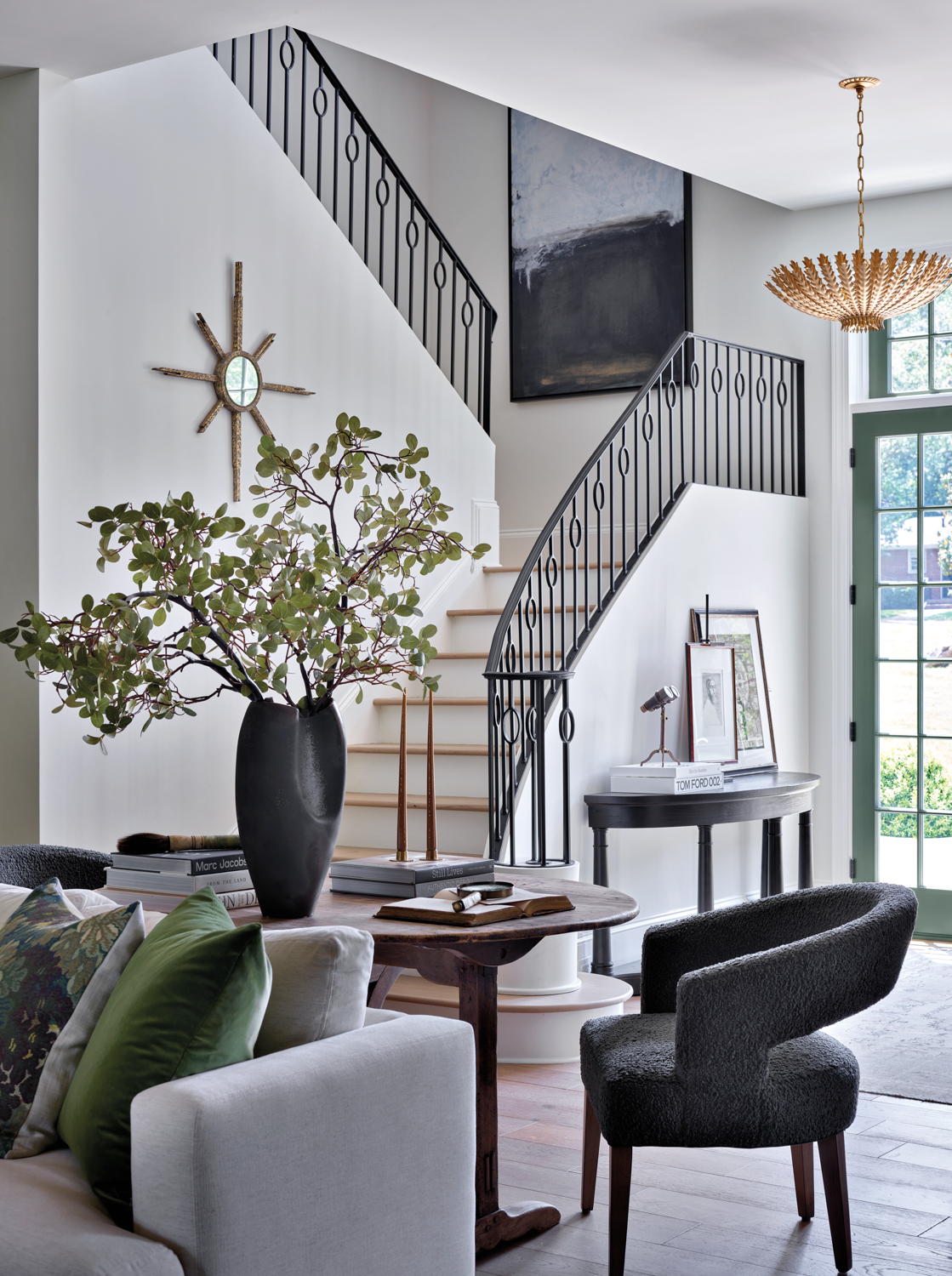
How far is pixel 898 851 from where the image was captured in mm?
6730

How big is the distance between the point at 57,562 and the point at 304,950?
2740 mm

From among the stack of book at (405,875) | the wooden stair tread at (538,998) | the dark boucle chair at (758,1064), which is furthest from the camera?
the wooden stair tread at (538,998)

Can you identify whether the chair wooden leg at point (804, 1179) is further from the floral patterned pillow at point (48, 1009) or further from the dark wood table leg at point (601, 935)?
the dark wood table leg at point (601, 935)

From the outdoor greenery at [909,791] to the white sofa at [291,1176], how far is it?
15.7 ft

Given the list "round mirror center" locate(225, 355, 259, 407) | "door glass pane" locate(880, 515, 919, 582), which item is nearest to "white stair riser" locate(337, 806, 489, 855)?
"round mirror center" locate(225, 355, 259, 407)

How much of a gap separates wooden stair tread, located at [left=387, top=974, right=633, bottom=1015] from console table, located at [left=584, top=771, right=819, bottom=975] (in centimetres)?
58

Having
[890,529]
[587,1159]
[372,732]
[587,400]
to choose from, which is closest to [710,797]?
[372,732]

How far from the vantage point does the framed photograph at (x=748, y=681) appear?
6.30 m

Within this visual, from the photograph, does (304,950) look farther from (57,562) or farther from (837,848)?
(837,848)

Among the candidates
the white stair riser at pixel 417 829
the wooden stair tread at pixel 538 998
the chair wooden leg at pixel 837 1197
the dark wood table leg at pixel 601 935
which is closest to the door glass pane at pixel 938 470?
the dark wood table leg at pixel 601 935

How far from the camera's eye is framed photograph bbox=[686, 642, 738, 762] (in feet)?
19.8

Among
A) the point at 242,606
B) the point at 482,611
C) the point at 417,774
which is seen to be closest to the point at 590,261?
the point at 482,611

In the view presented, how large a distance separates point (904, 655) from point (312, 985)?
16.7ft

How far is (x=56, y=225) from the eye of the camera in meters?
4.70
